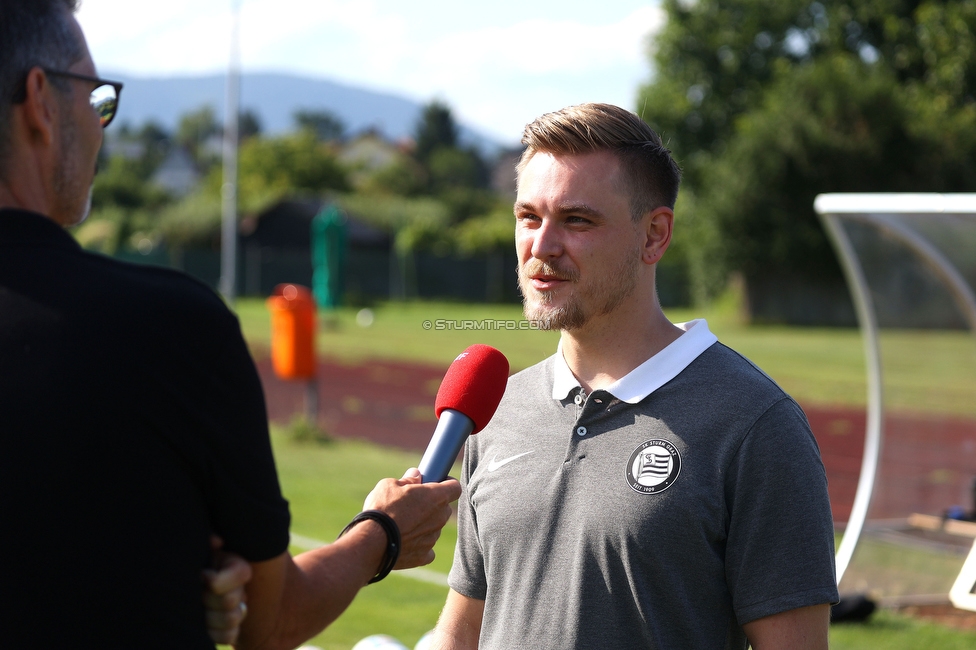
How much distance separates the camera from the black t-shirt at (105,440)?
63.4 inches

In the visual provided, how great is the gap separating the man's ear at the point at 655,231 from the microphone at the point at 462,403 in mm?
456

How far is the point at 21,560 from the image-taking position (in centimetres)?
162

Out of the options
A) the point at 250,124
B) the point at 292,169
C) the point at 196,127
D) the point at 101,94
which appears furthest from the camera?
the point at 196,127

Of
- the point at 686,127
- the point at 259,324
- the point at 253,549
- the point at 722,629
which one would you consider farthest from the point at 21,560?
the point at 686,127

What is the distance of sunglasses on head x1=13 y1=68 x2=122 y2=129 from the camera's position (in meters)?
1.75

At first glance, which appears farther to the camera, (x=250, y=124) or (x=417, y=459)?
(x=250, y=124)

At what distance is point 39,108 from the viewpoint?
1.73 m

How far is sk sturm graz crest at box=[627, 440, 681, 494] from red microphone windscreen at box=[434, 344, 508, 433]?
13.2 inches

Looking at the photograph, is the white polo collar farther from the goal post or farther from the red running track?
the red running track

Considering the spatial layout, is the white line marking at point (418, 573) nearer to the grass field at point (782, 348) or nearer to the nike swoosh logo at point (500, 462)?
the grass field at point (782, 348)

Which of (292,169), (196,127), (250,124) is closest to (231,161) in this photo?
(292,169)

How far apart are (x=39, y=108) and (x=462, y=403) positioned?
40.1 inches

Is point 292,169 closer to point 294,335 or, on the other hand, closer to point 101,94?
point 294,335

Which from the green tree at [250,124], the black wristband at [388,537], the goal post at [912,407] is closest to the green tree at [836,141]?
the goal post at [912,407]
